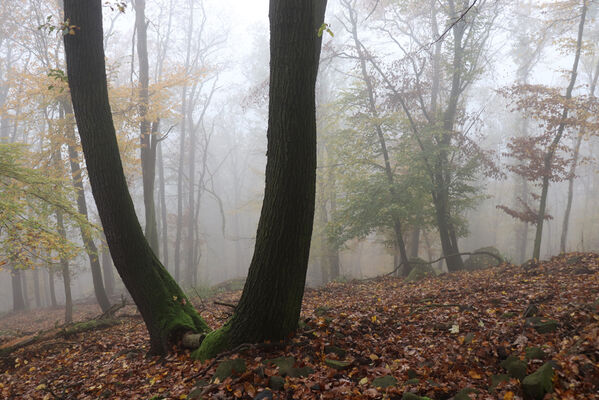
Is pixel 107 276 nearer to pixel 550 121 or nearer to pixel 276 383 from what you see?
pixel 276 383

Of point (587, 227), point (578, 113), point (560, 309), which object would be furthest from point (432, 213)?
point (587, 227)

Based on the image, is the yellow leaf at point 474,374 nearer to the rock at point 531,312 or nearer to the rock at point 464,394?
the rock at point 464,394

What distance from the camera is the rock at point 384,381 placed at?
10.2 ft

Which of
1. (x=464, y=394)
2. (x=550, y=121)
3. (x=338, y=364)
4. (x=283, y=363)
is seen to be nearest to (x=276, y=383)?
(x=283, y=363)

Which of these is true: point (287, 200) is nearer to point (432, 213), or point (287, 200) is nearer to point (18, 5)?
point (432, 213)

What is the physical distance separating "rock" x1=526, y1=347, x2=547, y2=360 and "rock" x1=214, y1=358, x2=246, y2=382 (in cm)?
277

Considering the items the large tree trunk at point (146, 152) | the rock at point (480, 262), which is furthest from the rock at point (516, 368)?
the rock at point (480, 262)

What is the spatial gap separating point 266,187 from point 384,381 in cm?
221

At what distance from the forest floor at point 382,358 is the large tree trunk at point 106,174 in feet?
2.16

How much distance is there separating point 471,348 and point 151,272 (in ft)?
13.7

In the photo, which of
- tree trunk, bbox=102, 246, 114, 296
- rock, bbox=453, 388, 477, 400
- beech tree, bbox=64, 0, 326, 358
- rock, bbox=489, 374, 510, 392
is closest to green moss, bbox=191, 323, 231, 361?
beech tree, bbox=64, 0, 326, 358

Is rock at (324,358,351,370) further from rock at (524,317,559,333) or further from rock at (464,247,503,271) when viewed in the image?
rock at (464,247,503,271)

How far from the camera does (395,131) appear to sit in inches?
535

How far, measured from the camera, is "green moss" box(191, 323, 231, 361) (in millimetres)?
4134
